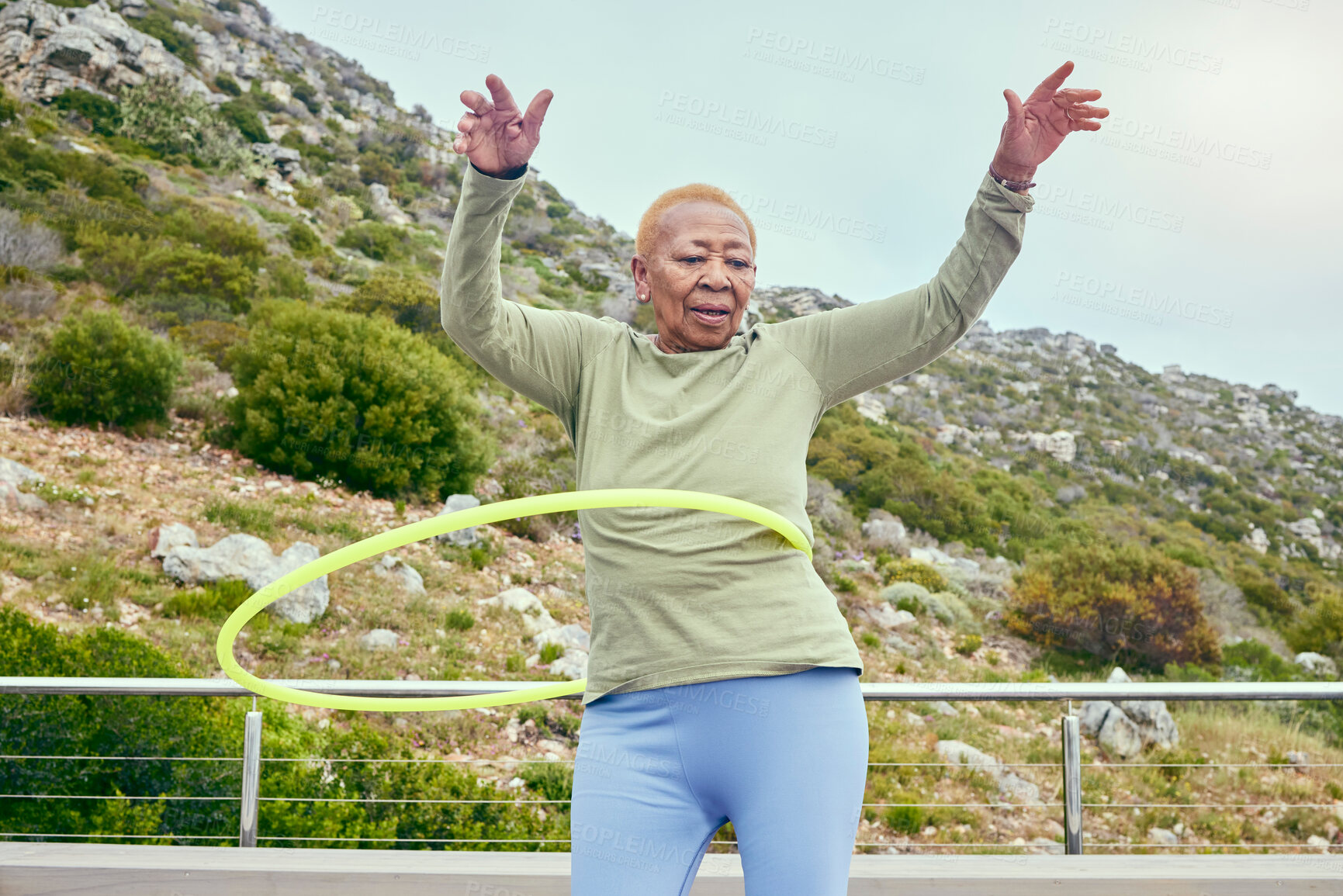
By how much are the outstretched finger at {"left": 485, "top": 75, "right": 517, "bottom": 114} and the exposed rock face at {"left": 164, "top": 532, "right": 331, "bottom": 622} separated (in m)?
6.36

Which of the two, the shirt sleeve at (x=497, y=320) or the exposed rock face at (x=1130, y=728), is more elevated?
the shirt sleeve at (x=497, y=320)

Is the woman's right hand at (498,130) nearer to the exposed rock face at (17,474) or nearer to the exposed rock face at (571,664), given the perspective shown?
the exposed rock face at (571,664)

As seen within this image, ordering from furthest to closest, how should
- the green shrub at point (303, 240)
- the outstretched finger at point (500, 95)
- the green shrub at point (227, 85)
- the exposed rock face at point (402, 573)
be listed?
1. the green shrub at point (227, 85)
2. the green shrub at point (303, 240)
3. the exposed rock face at point (402, 573)
4. the outstretched finger at point (500, 95)

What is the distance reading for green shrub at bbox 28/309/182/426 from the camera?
29.6 feet

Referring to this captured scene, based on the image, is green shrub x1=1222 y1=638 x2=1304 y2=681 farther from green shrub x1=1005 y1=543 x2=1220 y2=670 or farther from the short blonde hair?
the short blonde hair

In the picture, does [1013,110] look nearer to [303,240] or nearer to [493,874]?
[493,874]

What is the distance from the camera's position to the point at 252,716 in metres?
2.75

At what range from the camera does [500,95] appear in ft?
3.91

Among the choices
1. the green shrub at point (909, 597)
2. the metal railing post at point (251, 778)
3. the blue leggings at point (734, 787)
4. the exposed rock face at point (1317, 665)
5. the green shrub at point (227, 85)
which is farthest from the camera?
the green shrub at point (227, 85)

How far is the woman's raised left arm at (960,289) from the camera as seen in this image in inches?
50.8

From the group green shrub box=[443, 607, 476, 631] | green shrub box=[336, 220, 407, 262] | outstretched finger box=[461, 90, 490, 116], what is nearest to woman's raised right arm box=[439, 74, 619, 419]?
outstretched finger box=[461, 90, 490, 116]

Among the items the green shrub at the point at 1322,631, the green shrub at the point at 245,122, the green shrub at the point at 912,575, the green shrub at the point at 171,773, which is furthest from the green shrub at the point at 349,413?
the green shrub at the point at 245,122

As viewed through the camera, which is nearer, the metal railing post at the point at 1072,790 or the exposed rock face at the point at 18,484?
the metal railing post at the point at 1072,790

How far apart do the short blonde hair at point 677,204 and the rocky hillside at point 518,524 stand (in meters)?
2.00
